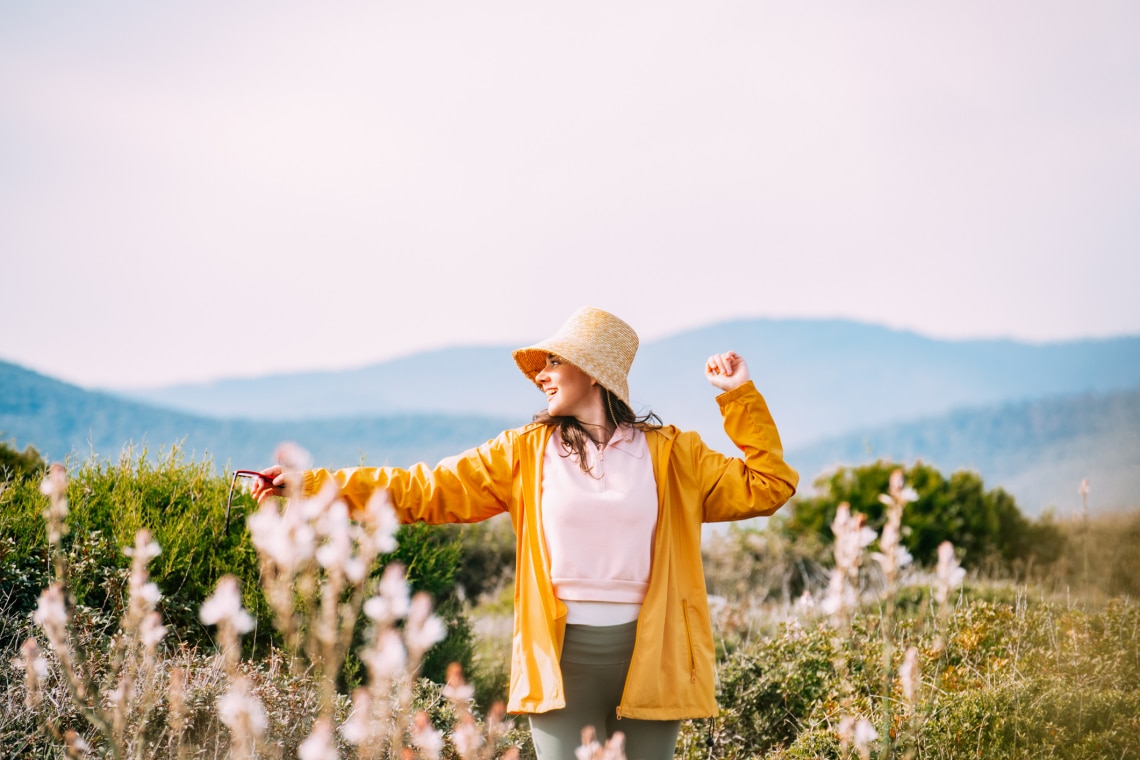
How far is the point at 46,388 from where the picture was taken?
33.3 meters

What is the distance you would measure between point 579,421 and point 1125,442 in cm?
7006

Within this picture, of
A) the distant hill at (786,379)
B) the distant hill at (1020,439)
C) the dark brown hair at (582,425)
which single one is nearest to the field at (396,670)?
the dark brown hair at (582,425)

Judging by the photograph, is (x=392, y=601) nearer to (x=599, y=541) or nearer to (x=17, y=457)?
(x=599, y=541)

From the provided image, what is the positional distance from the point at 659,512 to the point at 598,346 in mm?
617

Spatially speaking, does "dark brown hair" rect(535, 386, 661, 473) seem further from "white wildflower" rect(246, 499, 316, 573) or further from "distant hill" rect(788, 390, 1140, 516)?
"distant hill" rect(788, 390, 1140, 516)

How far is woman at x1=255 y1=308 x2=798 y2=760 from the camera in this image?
281 cm

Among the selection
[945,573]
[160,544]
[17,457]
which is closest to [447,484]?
[945,573]

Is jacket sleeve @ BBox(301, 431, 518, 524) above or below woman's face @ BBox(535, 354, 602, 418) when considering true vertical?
below

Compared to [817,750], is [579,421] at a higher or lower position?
higher

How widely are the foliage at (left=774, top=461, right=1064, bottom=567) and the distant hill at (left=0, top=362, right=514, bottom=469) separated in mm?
6514

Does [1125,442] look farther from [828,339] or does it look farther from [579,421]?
[828,339]

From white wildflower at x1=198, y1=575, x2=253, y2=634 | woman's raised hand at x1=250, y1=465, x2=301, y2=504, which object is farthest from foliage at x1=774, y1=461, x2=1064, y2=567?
white wildflower at x1=198, y1=575, x2=253, y2=634

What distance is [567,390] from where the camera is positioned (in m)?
3.12

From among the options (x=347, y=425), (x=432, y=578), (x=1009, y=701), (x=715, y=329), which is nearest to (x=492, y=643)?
(x=432, y=578)
